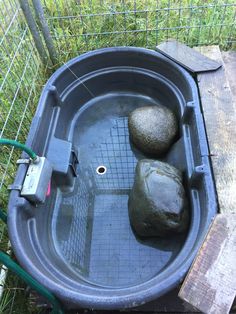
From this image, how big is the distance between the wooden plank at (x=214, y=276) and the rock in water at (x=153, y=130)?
0.74m

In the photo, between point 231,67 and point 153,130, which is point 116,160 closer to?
point 153,130

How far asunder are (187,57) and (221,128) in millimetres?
671

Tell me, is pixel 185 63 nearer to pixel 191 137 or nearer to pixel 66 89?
pixel 191 137

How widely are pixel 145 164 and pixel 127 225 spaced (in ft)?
1.18

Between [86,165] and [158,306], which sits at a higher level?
[86,165]

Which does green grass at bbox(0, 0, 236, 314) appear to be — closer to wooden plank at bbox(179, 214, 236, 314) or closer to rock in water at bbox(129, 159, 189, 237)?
rock in water at bbox(129, 159, 189, 237)

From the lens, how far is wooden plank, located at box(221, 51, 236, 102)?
2.23m

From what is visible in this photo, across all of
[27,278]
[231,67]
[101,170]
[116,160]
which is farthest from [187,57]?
[27,278]

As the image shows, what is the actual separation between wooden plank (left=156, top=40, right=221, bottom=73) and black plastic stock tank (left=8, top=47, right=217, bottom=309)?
16 centimetres

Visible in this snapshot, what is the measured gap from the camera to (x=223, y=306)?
1235 mm

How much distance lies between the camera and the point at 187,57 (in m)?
2.25

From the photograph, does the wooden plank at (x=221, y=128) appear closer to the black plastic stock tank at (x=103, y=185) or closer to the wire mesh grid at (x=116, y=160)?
the black plastic stock tank at (x=103, y=185)

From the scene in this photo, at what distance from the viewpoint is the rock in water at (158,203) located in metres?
1.59

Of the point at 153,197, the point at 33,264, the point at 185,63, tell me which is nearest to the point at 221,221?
the point at 153,197
